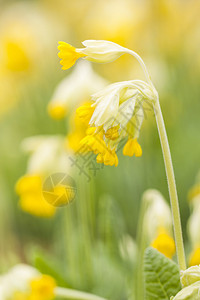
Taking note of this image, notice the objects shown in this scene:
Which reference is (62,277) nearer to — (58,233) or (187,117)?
(58,233)

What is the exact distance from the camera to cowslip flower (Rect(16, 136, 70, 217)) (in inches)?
76.3

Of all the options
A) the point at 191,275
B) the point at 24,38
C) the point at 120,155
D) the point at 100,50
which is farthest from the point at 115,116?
the point at 24,38

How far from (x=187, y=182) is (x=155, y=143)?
270 mm

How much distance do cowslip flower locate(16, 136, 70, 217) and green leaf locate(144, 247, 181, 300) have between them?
92 cm

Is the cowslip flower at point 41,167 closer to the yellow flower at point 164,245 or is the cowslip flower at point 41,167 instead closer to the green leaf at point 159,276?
the yellow flower at point 164,245

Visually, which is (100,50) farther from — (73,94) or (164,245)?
(73,94)

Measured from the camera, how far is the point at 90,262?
1.86 meters

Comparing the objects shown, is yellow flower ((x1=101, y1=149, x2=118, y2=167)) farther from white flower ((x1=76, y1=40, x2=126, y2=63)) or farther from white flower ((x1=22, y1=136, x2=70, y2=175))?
white flower ((x1=22, y1=136, x2=70, y2=175))

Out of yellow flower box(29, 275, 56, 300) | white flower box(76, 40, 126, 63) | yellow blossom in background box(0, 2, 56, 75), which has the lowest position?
yellow flower box(29, 275, 56, 300)

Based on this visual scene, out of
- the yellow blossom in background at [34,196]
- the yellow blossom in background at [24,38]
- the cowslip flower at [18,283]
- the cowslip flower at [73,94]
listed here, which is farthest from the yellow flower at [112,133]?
the yellow blossom in background at [24,38]

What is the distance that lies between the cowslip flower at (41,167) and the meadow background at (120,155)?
3.9 inches

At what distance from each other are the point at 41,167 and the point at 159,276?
1023 mm

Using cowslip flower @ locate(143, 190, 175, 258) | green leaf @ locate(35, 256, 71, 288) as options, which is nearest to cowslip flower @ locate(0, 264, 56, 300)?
green leaf @ locate(35, 256, 71, 288)

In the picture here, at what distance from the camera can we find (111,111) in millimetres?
905
